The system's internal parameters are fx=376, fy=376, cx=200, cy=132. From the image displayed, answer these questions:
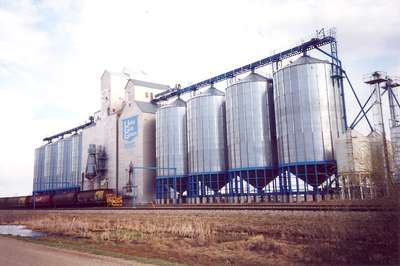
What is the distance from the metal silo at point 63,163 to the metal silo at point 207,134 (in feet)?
179

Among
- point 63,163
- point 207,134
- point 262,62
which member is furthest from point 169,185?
point 63,163

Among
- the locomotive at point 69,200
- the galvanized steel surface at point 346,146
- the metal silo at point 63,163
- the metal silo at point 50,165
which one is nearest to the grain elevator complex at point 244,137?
the galvanized steel surface at point 346,146

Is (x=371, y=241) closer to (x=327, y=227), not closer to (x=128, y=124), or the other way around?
Result: (x=327, y=227)

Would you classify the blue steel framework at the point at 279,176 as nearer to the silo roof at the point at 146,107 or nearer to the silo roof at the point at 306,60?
the silo roof at the point at 306,60

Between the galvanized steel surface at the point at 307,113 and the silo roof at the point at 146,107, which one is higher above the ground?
the silo roof at the point at 146,107

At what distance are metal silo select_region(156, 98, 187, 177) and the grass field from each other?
42.2 metres

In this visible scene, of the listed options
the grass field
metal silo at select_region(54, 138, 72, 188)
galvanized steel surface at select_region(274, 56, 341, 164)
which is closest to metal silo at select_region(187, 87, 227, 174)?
galvanized steel surface at select_region(274, 56, 341, 164)

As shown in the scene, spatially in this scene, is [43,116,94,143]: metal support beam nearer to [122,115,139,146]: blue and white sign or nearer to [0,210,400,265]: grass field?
[122,115,139,146]: blue and white sign

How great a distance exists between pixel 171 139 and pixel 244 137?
18.3m

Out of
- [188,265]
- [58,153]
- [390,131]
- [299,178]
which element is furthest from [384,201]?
[58,153]

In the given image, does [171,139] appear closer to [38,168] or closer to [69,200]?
[69,200]

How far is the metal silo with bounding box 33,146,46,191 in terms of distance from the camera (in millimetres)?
123512

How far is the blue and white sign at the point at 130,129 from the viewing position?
3041 inches

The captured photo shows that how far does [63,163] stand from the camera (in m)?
110
